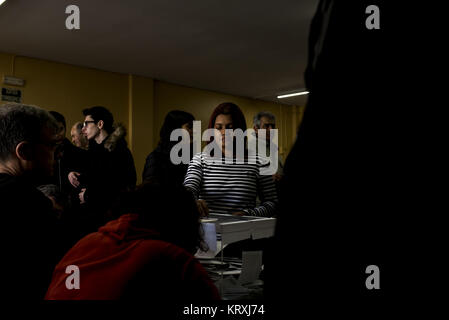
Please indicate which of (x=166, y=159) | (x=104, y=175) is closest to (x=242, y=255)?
(x=166, y=159)

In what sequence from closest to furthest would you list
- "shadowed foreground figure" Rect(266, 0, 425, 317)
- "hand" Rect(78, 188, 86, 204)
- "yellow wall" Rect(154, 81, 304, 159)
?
"shadowed foreground figure" Rect(266, 0, 425, 317) → "hand" Rect(78, 188, 86, 204) → "yellow wall" Rect(154, 81, 304, 159)

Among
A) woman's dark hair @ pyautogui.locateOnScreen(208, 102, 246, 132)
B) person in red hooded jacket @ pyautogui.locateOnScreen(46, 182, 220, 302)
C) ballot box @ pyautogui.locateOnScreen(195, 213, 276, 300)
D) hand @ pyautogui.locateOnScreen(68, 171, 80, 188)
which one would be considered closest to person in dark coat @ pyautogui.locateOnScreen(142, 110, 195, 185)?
woman's dark hair @ pyautogui.locateOnScreen(208, 102, 246, 132)

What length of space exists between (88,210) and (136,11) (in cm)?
248

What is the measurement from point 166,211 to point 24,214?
474 mm

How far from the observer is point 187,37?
4.95m

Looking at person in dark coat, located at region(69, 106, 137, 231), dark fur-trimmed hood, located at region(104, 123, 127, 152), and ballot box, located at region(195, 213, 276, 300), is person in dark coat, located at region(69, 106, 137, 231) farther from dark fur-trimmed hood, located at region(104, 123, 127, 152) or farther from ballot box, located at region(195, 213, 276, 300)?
ballot box, located at region(195, 213, 276, 300)

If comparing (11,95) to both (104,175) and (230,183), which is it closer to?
(104,175)

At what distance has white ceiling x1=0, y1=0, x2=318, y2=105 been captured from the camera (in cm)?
404

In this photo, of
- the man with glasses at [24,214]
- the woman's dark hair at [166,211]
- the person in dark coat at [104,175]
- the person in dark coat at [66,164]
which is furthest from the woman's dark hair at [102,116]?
the woman's dark hair at [166,211]

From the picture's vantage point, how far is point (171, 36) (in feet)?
16.1

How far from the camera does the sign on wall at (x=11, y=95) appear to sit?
551cm

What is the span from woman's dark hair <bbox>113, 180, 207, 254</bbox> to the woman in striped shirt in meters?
0.55
